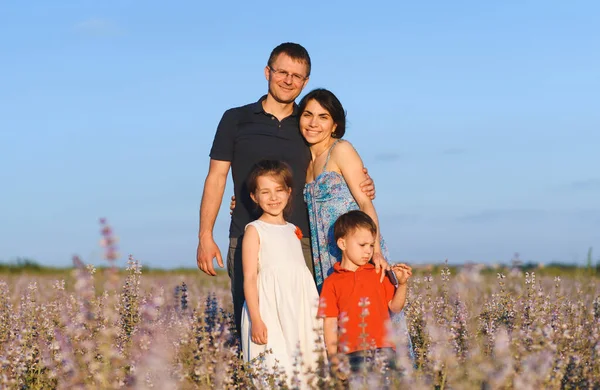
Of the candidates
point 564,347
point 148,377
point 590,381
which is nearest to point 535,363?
point 590,381

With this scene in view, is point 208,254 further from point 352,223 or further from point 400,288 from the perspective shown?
point 400,288

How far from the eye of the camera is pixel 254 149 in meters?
5.84

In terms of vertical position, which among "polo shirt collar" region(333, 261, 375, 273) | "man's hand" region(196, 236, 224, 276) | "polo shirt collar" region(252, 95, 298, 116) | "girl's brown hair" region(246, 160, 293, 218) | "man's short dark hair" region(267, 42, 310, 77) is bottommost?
"polo shirt collar" region(333, 261, 375, 273)

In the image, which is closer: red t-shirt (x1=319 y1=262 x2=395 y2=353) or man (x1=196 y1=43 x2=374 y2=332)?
red t-shirt (x1=319 y1=262 x2=395 y2=353)

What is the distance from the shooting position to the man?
5711 millimetres

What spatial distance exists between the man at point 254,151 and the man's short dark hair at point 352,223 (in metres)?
0.54

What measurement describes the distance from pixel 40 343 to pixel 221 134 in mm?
1895

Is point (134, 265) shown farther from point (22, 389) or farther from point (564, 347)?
point (564, 347)

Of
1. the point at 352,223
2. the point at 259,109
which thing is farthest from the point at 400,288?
the point at 259,109

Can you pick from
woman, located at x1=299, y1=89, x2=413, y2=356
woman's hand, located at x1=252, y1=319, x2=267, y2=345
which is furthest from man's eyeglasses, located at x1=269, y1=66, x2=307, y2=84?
woman's hand, located at x1=252, y1=319, x2=267, y2=345

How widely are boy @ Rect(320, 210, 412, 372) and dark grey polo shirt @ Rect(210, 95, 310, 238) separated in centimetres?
71

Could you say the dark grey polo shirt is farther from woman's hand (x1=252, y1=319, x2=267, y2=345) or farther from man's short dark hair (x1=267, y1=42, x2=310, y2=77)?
woman's hand (x1=252, y1=319, x2=267, y2=345)

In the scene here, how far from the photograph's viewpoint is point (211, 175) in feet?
19.7

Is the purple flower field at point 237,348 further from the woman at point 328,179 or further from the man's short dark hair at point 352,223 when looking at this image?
the woman at point 328,179
